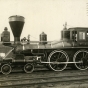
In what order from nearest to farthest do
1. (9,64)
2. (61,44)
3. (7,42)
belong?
(9,64)
(7,42)
(61,44)

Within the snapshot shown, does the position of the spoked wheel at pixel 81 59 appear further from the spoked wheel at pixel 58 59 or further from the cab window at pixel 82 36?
the cab window at pixel 82 36

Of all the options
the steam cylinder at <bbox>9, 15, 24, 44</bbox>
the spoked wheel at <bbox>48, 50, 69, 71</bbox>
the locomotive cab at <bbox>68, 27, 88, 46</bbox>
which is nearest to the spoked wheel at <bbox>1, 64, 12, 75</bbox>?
the steam cylinder at <bbox>9, 15, 24, 44</bbox>

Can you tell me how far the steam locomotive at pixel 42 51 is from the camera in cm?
677

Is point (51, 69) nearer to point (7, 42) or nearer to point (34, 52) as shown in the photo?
point (34, 52)

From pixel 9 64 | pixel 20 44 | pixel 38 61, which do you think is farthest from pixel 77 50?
pixel 9 64

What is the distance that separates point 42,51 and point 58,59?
2.76 feet

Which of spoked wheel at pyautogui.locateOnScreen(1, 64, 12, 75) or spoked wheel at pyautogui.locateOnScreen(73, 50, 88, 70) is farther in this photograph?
spoked wheel at pyautogui.locateOnScreen(73, 50, 88, 70)

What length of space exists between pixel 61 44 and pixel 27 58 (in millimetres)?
1766

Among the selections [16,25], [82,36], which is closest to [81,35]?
[82,36]

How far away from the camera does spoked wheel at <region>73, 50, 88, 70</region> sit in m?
7.45

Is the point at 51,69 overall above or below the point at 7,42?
below

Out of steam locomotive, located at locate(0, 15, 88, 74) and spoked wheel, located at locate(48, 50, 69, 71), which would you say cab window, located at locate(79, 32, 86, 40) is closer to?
steam locomotive, located at locate(0, 15, 88, 74)

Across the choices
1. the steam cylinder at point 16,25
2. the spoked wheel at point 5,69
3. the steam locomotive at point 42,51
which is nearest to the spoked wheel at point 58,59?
the steam locomotive at point 42,51

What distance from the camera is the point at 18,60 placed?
6.69 metres
